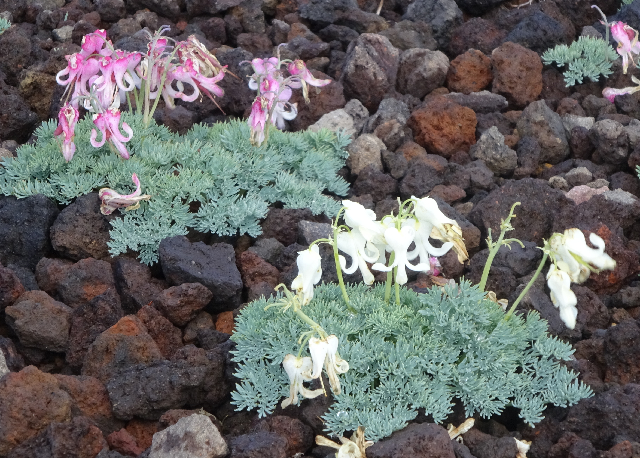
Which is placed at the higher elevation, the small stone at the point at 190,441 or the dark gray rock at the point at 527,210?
the small stone at the point at 190,441

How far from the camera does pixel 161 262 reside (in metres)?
3.73

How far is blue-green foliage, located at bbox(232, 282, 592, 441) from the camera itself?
279 cm

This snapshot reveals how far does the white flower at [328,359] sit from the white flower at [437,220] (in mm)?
543

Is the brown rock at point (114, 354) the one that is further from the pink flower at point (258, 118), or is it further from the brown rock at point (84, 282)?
the pink flower at point (258, 118)

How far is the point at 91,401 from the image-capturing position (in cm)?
297

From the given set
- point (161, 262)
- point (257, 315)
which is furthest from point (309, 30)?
point (257, 315)

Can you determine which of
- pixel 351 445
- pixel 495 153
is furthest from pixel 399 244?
pixel 495 153

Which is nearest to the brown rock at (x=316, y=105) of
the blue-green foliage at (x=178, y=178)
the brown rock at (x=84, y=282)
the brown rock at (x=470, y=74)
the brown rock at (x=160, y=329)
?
the blue-green foliage at (x=178, y=178)

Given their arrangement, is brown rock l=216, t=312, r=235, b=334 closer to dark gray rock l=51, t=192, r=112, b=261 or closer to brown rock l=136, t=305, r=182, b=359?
brown rock l=136, t=305, r=182, b=359

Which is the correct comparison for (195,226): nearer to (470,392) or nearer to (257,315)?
(257,315)

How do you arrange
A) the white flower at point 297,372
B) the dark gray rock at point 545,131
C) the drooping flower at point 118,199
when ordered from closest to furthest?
the white flower at point 297,372
the drooping flower at point 118,199
the dark gray rock at point 545,131

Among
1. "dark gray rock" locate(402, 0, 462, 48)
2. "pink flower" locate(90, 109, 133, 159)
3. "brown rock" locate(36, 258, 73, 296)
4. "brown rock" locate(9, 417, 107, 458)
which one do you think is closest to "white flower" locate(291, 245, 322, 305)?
"brown rock" locate(9, 417, 107, 458)

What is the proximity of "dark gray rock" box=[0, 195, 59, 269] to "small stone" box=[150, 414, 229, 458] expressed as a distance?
67.0 inches

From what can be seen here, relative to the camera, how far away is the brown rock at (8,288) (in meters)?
3.46
